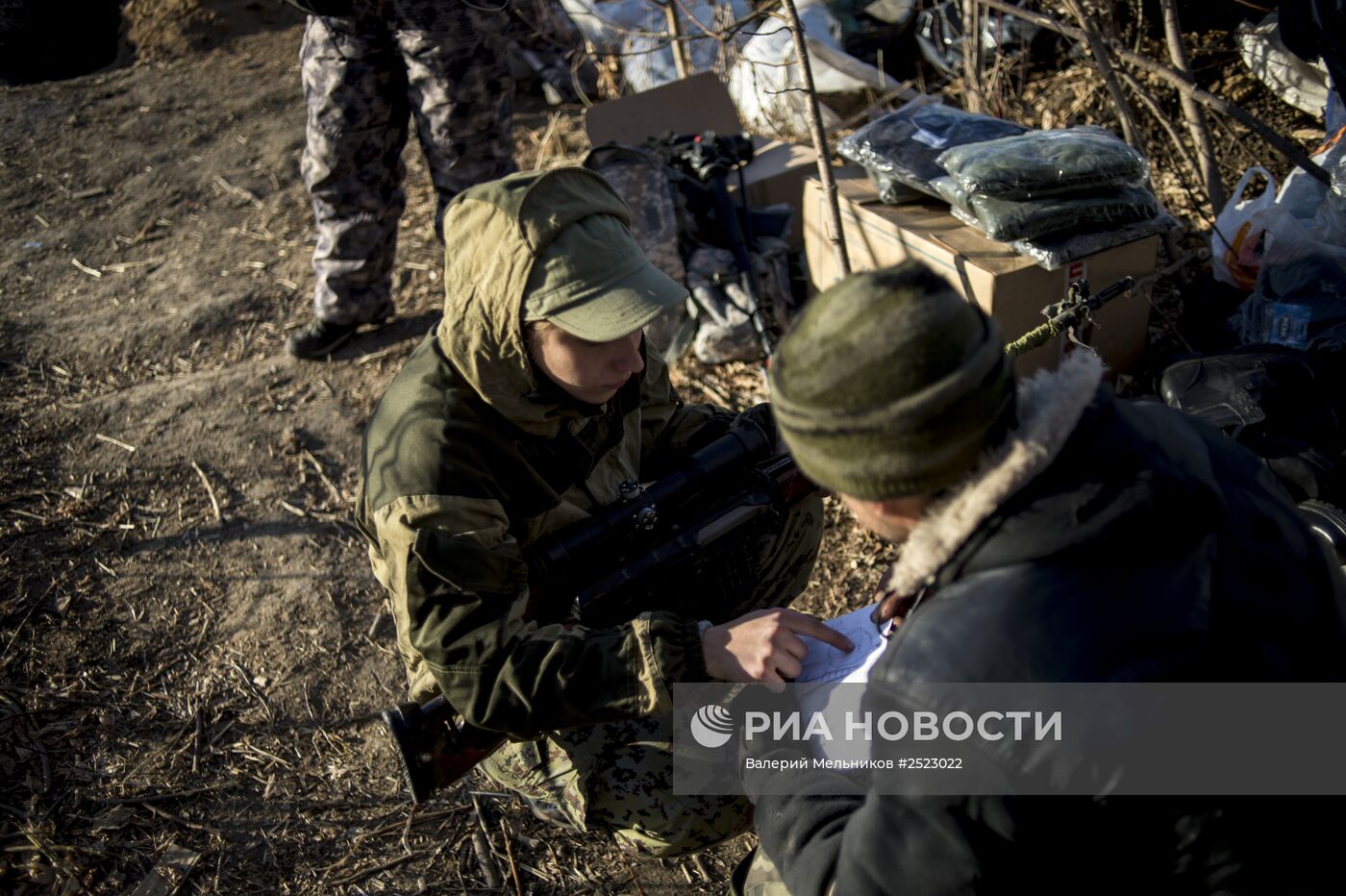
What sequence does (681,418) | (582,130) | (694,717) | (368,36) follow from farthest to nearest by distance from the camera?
(582,130)
(368,36)
(681,418)
(694,717)

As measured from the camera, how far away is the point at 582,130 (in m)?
6.66

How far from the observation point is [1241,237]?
150 inches

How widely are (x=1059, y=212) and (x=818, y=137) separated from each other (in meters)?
0.86

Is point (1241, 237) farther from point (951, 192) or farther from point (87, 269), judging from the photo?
point (87, 269)

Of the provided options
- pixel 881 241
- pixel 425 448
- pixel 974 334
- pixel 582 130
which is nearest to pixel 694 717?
→ pixel 425 448

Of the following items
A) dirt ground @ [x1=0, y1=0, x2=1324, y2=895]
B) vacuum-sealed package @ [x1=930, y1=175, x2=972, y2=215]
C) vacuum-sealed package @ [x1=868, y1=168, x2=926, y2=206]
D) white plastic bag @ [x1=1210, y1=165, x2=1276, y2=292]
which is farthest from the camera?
vacuum-sealed package @ [x1=868, y1=168, x2=926, y2=206]

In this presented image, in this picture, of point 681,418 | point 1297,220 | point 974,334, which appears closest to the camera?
point 974,334

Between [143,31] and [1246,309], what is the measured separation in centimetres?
877

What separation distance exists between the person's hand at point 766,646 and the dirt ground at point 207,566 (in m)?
1.00

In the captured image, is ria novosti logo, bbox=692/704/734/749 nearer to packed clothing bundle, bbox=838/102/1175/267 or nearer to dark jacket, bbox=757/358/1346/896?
dark jacket, bbox=757/358/1346/896

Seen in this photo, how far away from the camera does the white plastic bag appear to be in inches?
148

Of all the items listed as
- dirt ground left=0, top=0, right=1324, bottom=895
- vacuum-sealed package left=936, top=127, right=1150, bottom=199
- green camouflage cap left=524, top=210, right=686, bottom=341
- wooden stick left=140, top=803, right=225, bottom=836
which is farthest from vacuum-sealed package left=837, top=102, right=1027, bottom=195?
wooden stick left=140, top=803, right=225, bottom=836

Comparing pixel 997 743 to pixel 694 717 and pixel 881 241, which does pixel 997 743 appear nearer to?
pixel 694 717

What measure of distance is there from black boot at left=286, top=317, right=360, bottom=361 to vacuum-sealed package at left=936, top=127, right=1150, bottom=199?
3021mm
